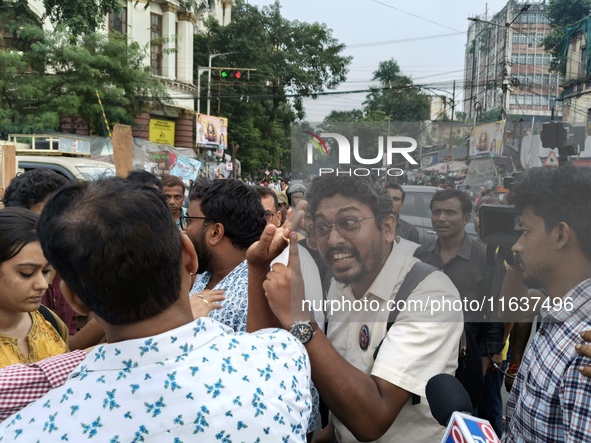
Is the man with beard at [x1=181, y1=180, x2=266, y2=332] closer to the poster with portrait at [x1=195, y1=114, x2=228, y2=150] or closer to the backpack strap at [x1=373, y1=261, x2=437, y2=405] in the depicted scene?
the backpack strap at [x1=373, y1=261, x2=437, y2=405]

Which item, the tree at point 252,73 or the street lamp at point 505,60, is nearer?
the street lamp at point 505,60

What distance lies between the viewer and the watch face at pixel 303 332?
1.51 meters

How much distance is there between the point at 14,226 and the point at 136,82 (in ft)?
54.6

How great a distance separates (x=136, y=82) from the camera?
17.7m

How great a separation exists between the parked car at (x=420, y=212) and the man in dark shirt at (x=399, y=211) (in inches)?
0.4

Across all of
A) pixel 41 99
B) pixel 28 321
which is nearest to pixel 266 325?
pixel 28 321

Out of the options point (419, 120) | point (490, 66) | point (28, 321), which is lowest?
point (28, 321)

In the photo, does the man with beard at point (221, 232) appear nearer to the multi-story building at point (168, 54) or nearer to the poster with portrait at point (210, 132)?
the multi-story building at point (168, 54)

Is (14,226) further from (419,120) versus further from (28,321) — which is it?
(419,120)

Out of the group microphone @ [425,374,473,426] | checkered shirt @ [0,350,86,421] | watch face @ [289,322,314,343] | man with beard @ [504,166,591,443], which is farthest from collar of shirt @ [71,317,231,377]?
man with beard @ [504,166,591,443]

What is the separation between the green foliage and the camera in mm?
15492

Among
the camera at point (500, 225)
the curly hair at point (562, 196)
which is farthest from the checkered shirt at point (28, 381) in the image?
the curly hair at point (562, 196)

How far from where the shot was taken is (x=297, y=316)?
1.55m

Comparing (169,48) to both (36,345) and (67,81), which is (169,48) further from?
(36,345)
